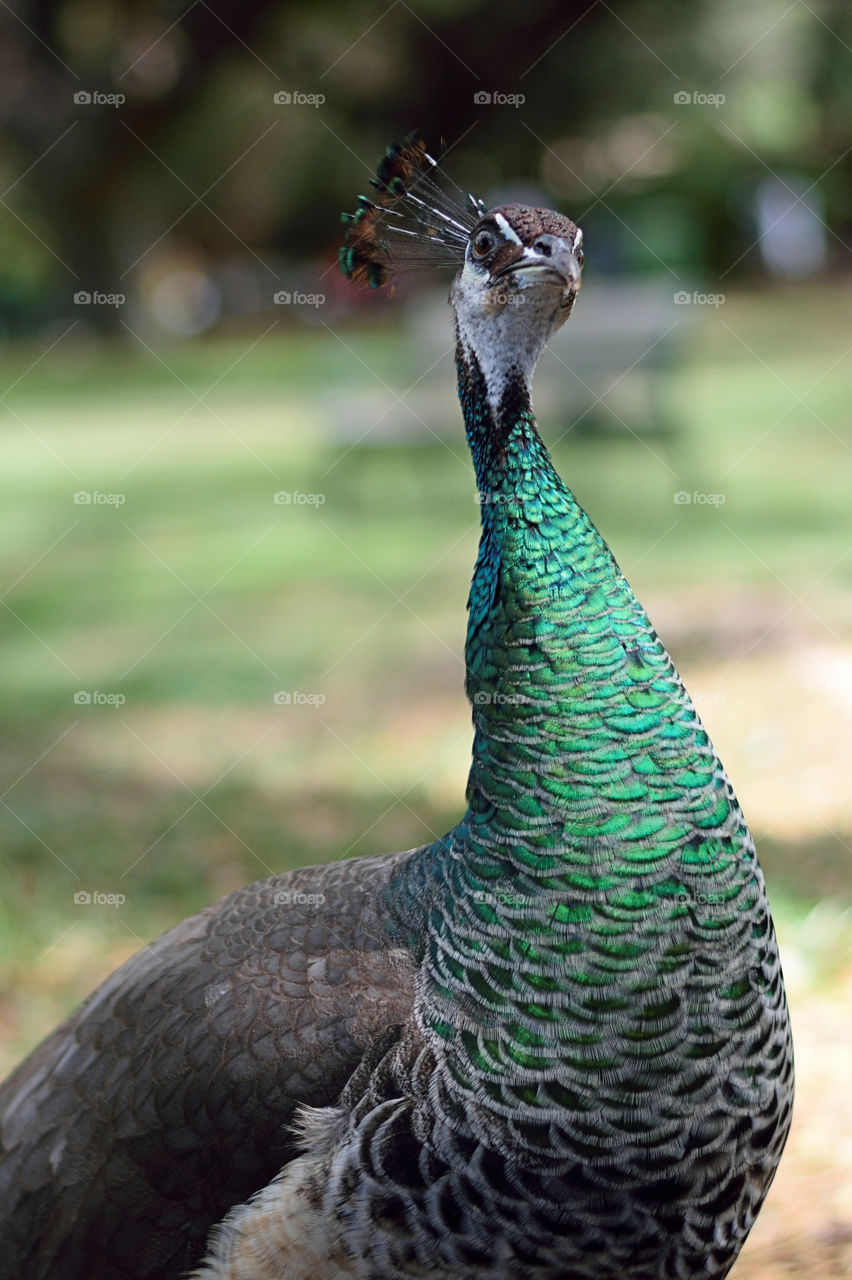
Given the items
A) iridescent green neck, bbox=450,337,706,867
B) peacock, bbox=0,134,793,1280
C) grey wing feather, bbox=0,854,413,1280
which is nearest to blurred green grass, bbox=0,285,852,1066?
grey wing feather, bbox=0,854,413,1280

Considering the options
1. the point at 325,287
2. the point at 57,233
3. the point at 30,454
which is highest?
the point at 57,233

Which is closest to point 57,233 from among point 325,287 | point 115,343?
point 115,343

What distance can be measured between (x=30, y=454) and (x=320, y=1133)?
618 inches

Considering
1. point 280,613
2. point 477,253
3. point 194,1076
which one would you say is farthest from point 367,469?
point 194,1076

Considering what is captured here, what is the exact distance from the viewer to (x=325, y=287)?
86.5ft

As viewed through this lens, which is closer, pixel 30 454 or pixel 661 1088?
pixel 661 1088

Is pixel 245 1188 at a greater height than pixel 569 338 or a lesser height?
lesser

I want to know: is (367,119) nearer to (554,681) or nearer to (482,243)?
(482,243)

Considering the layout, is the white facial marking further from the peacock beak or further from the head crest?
the head crest

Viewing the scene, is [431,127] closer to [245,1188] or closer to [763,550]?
[763,550]

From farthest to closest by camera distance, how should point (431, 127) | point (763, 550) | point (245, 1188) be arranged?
1. point (431, 127)
2. point (763, 550)
3. point (245, 1188)

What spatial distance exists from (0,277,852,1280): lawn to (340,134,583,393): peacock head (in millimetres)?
2328

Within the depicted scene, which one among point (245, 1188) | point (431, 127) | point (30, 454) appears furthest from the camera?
point (431, 127)

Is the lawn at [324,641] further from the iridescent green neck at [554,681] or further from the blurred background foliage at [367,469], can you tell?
the iridescent green neck at [554,681]
